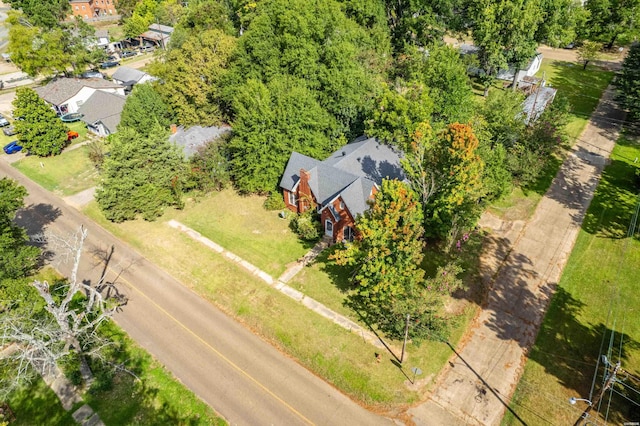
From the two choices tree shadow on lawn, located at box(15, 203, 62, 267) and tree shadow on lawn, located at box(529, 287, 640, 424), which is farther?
tree shadow on lawn, located at box(15, 203, 62, 267)

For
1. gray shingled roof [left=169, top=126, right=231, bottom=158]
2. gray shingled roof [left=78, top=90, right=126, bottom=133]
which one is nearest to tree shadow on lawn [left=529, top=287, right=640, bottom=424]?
gray shingled roof [left=169, top=126, right=231, bottom=158]

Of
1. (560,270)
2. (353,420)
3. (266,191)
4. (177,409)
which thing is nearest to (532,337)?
(560,270)

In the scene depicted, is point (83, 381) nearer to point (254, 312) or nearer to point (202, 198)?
point (254, 312)

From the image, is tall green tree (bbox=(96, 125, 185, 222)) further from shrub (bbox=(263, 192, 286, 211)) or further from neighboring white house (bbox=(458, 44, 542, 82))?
neighboring white house (bbox=(458, 44, 542, 82))

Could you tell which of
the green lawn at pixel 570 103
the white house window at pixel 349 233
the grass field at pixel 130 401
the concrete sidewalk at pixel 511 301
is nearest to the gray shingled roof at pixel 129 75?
the white house window at pixel 349 233

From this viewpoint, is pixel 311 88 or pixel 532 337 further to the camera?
pixel 311 88

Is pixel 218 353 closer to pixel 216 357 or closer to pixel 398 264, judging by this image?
pixel 216 357
